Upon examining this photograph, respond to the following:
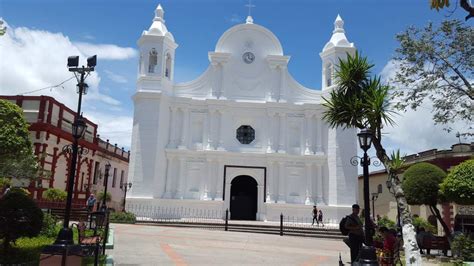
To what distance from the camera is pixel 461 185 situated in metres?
12.6

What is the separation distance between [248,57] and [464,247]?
20561 mm

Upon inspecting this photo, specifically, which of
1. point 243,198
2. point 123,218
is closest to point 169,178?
point 123,218

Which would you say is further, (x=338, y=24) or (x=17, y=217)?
(x=338, y=24)

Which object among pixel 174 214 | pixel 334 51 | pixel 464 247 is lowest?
pixel 464 247

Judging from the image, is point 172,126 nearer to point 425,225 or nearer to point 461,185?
point 425,225

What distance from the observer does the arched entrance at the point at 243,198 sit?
90.6ft

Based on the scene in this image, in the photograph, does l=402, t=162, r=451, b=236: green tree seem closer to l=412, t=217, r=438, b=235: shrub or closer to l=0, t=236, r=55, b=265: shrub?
l=412, t=217, r=438, b=235: shrub

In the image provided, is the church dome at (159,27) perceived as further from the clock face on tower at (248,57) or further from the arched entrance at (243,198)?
the arched entrance at (243,198)

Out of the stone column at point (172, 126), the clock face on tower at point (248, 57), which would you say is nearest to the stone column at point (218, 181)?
the stone column at point (172, 126)

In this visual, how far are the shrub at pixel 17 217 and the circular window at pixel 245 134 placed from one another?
2022 centimetres

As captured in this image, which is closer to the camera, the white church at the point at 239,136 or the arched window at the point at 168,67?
the white church at the point at 239,136

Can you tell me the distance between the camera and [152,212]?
26.0 m

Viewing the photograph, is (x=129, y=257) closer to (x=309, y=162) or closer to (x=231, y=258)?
(x=231, y=258)

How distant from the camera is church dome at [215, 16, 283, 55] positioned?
29375 mm
